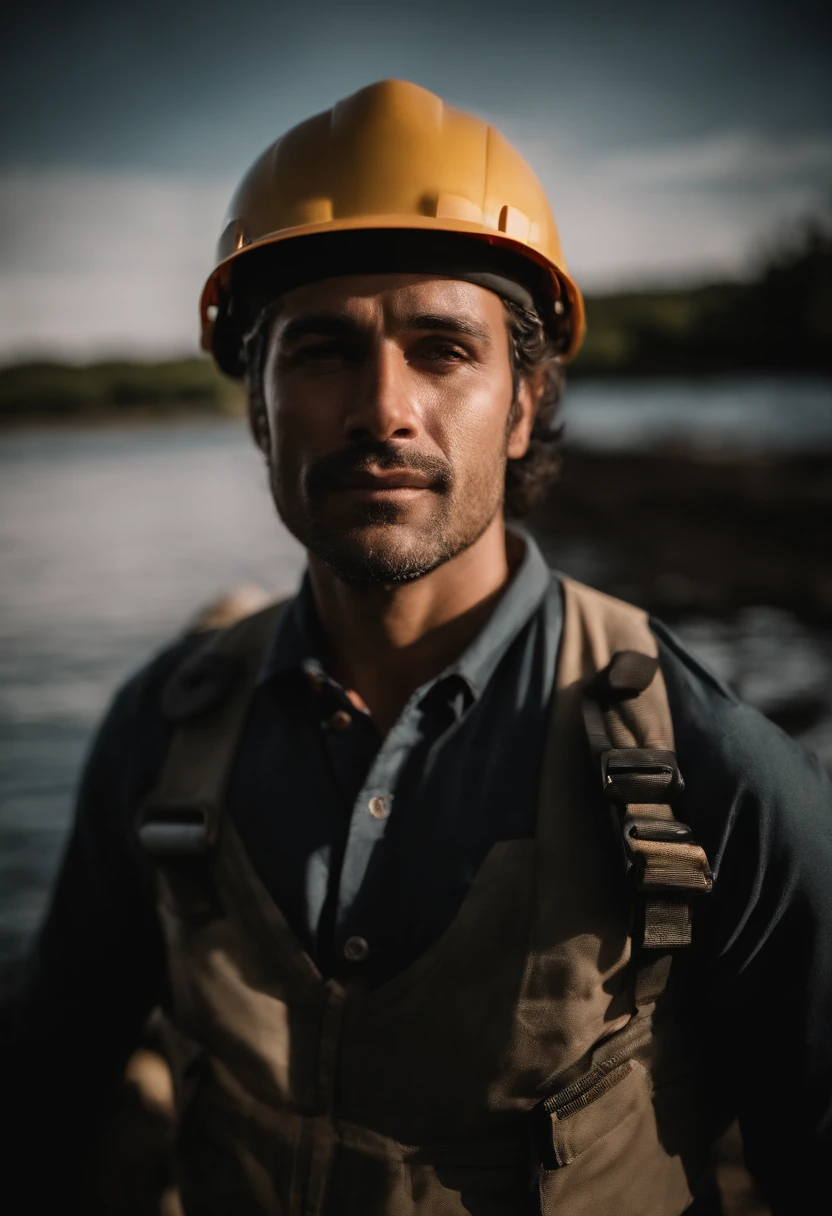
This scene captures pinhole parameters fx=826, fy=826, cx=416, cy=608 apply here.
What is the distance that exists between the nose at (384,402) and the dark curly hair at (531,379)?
0.33 m

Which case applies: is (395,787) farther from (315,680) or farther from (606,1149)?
(606,1149)

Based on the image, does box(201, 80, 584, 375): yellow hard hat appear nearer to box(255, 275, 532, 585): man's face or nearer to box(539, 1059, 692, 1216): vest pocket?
box(255, 275, 532, 585): man's face

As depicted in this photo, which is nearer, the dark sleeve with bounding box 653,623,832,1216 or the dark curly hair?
the dark sleeve with bounding box 653,623,832,1216

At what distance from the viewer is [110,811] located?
6.25 ft

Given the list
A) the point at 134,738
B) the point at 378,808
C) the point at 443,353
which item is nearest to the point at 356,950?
the point at 378,808

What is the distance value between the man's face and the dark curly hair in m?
0.14

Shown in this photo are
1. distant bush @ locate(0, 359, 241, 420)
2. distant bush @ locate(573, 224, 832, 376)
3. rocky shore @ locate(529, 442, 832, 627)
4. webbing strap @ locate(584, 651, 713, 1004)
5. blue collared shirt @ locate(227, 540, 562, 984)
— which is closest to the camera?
webbing strap @ locate(584, 651, 713, 1004)

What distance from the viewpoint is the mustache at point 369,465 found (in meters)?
1.60

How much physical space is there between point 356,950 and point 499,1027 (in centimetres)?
28

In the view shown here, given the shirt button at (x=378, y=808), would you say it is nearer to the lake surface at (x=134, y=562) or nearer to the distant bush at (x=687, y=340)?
the lake surface at (x=134, y=562)

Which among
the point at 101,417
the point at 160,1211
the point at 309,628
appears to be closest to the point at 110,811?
the point at 309,628

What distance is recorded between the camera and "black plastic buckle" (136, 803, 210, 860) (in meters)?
1.59

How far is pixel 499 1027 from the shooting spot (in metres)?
1.36

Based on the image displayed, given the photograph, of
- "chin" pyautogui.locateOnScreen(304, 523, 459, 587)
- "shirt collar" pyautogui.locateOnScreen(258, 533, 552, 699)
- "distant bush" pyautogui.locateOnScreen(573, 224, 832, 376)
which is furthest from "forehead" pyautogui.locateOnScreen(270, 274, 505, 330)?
"distant bush" pyautogui.locateOnScreen(573, 224, 832, 376)
